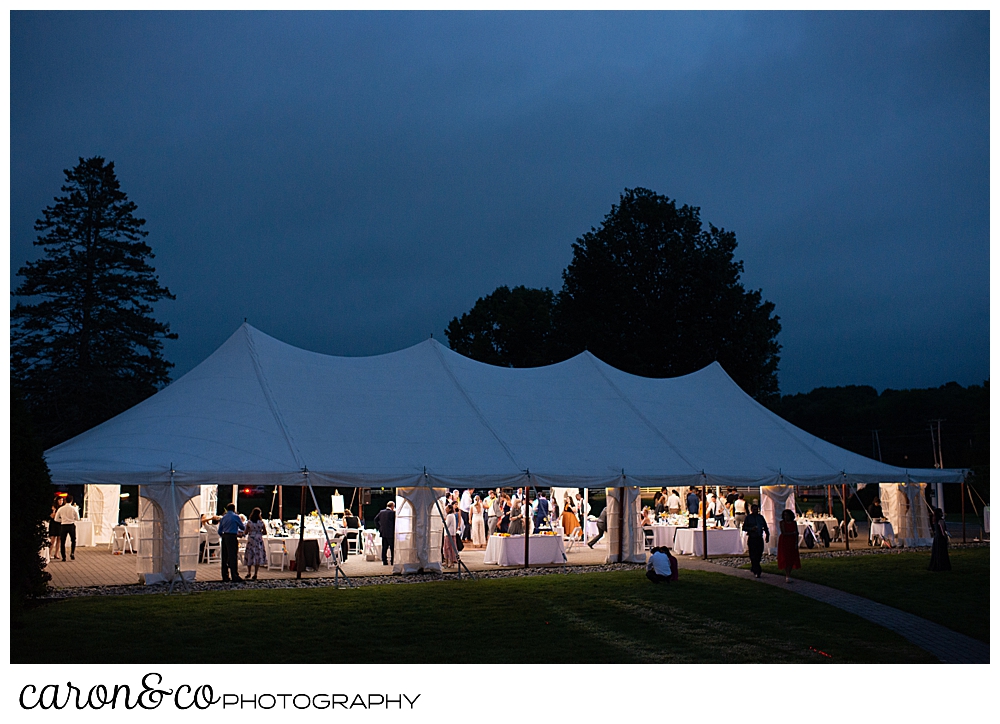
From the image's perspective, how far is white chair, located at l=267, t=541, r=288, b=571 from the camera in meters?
18.4

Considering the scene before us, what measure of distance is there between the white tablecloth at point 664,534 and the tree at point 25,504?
14.4 m

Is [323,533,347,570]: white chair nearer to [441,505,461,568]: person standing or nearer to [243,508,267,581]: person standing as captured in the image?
[243,508,267,581]: person standing

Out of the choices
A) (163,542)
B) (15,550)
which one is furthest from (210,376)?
(15,550)

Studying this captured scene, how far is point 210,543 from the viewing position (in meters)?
20.4

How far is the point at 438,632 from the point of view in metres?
11.3

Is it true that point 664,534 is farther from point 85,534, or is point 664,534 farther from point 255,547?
point 85,534

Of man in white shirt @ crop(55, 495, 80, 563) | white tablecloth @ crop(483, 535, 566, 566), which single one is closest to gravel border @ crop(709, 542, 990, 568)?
white tablecloth @ crop(483, 535, 566, 566)

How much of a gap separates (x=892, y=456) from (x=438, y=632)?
68358 millimetres

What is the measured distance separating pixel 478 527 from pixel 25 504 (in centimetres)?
1555

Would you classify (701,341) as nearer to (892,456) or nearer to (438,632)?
(438,632)

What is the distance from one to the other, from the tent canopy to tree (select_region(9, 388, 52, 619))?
441 centimetres

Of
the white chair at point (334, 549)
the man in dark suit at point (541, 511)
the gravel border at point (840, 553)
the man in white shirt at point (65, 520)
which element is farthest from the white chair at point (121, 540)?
the gravel border at point (840, 553)

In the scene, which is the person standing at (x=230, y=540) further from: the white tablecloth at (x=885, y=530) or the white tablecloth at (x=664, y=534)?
the white tablecloth at (x=885, y=530)

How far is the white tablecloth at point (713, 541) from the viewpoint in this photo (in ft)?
68.8
